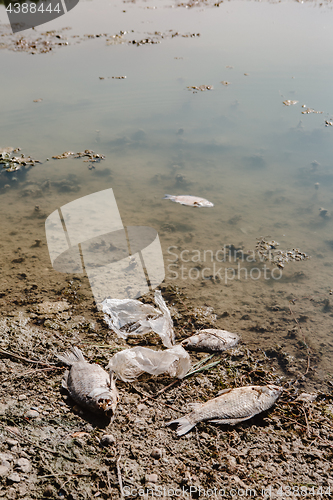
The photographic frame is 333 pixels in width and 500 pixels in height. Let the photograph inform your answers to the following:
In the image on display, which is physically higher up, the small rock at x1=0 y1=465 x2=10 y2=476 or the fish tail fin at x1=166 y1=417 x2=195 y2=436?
the small rock at x1=0 y1=465 x2=10 y2=476

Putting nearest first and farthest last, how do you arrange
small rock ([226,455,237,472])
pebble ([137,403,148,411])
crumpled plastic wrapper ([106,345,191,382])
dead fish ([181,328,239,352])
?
1. small rock ([226,455,237,472])
2. pebble ([137,403,148,411])
3. crumpled plastic wrapper ([106,345,191,382])
4. dead fish ([181,328,239,352])

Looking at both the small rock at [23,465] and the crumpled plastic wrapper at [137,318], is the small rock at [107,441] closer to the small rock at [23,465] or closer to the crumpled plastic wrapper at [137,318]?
the small rock at [23,465]

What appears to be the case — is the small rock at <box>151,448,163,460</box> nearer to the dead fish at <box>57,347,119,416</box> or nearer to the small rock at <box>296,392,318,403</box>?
the dead fish at <box>57,347,119,416</box>

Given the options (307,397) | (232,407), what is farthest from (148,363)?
(307,397)

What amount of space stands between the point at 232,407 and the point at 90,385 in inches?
46.0

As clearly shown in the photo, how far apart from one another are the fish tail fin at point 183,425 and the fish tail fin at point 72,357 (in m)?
1.04

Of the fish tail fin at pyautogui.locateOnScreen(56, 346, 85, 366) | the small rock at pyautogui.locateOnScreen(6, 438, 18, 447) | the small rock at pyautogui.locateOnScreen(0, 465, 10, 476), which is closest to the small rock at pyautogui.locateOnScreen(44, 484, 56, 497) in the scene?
the small rock at pyautogui.locateOnScreen(0, 465, 10, 476)

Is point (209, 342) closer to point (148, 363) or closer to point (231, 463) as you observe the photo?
point (148, 363)

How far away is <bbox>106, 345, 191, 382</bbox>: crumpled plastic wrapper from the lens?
266cm

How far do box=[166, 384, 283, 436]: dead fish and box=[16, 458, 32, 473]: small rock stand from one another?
100cm

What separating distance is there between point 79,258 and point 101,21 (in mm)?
16600

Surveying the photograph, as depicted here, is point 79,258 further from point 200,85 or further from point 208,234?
point 200,85

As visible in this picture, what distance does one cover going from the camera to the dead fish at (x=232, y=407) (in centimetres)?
232

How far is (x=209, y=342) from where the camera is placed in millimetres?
3068
